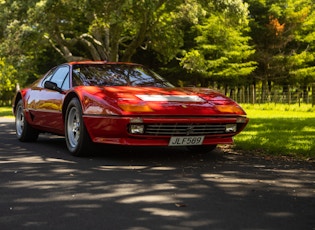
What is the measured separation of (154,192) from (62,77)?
12.0ft

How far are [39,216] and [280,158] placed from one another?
3.97 m

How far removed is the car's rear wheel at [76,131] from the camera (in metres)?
5.84

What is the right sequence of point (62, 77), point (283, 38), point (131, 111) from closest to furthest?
1. point (131, 111)
2. point (62, 77)
3. point (283, 38)

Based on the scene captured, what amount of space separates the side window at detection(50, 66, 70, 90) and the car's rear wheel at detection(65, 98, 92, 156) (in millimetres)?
479

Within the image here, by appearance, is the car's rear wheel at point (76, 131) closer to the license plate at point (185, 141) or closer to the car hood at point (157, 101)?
the car hood at point (157, 101)

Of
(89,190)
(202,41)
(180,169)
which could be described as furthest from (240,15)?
(202,41)

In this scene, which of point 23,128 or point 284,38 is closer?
point 23,128

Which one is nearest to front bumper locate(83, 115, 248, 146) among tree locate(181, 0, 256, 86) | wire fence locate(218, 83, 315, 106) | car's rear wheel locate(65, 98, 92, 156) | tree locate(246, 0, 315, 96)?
car's rear wheel locate(65, 98, 92, 156)

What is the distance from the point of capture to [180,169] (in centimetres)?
507

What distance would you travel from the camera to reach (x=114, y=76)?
6.73m

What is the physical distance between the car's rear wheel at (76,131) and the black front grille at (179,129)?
0.88 meters

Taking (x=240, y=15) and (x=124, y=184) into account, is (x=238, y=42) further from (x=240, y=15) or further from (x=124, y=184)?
(x=124, y=184)

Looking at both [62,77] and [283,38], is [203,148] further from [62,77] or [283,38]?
[283,38]

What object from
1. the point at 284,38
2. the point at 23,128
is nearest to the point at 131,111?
the point at 23,128
